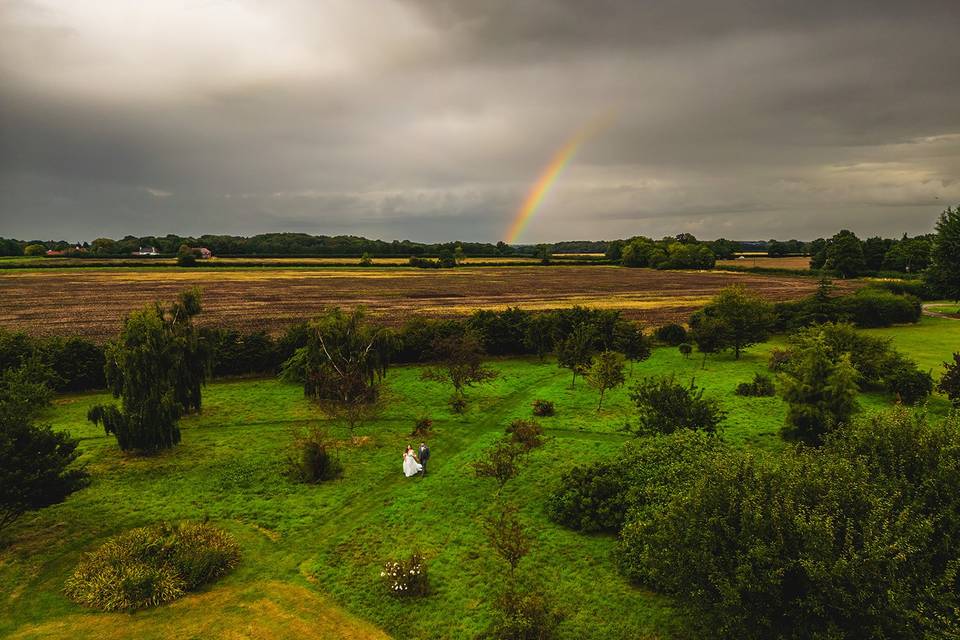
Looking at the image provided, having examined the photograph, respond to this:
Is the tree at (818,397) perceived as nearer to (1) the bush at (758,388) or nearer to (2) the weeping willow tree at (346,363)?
(1) the bush at (758,388)

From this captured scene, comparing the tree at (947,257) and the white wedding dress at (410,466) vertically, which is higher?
the tree at (947,257)

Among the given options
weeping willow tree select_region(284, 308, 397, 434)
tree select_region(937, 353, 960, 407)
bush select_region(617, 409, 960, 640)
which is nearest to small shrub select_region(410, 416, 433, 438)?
weeping willow tree select_region(284, 308, 397, 434)

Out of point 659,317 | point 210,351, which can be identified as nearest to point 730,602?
point 210,351

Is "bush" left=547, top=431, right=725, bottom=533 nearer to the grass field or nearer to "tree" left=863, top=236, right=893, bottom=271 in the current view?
the grass field

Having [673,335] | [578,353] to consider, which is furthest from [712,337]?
[578,353]

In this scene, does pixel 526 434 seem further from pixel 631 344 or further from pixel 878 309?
pixel 878 309

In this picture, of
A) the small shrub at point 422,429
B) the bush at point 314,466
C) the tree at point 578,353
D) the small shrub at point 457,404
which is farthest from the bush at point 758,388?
the bush at point 314,466
